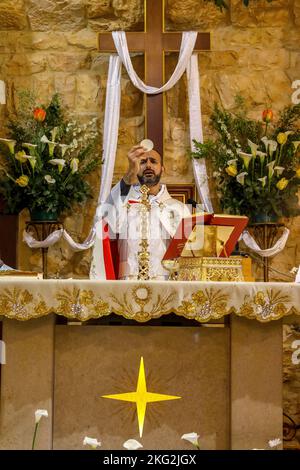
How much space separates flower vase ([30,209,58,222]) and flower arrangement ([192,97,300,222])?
1.22 m

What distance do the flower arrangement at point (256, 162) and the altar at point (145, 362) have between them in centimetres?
237

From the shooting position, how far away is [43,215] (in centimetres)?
604

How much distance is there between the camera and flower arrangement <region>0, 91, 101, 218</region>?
5.93 meters

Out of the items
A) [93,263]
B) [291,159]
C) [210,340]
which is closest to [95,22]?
[291,159]

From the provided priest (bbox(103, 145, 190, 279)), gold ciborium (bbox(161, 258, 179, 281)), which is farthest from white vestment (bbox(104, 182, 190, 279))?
gold ciborium (bbox(161, 258, 179, 281))

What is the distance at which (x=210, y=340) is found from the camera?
3.76 meters

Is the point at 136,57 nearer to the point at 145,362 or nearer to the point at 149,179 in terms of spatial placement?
the point at 149,179

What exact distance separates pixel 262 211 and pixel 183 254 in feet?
7.18

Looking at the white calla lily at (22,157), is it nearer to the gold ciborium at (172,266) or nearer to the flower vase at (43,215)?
the flower vase at (43,215)

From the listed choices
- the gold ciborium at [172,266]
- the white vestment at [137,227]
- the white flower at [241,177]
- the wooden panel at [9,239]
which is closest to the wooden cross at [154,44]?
the white flower at [241,177]

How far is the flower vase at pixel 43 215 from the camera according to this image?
6031mm

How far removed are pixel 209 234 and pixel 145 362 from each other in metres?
0.71

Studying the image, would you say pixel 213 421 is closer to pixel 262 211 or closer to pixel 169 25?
pixel 262 211

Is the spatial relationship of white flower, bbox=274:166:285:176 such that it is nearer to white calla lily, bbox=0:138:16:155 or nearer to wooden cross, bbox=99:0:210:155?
wooden cross, bbox=99:0:210:155
